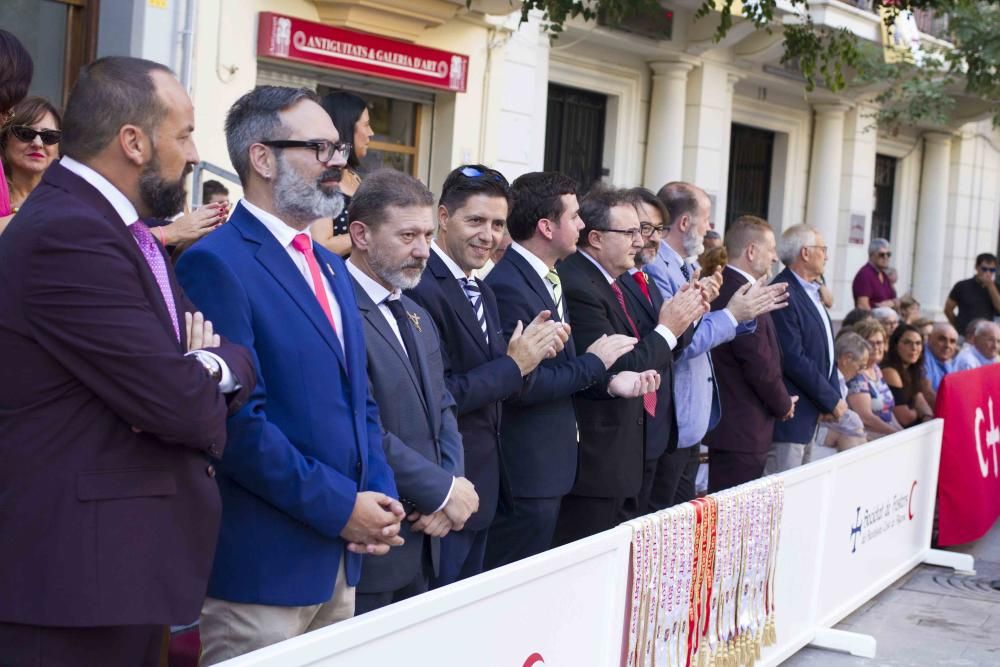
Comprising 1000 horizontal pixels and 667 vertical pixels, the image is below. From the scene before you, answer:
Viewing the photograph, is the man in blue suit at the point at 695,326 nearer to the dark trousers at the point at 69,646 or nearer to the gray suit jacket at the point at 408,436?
the gray suit jacket at the point at 408,436

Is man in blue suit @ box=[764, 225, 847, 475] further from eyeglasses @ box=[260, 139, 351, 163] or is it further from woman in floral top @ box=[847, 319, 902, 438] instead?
eyeglasses @ box=[260, 139, 351, 163]

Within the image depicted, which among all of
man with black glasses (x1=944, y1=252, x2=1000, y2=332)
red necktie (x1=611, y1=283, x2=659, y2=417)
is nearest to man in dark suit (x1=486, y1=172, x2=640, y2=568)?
red necktie (x1=611, y1=283, x2=659, y2=417)

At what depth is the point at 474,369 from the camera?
457 centimetres

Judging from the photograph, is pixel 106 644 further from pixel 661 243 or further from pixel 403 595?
pixel 661 243

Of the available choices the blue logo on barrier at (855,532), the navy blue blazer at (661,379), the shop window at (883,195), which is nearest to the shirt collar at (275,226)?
the navy blue blazer at (661,379)

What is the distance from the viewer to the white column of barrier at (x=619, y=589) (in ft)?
10.2

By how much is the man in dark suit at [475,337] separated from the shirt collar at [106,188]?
181cm

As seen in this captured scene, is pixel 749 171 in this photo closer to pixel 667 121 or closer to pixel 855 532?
pixel 667 121

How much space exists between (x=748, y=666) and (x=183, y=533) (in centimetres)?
339

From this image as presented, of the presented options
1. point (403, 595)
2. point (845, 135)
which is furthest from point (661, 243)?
point (845, 135)

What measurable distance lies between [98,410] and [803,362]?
5275 millimetres

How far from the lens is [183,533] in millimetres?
2818

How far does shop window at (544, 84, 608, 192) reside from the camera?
51.0ft

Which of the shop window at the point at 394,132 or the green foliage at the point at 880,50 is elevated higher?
the green foliage at the point at 880,50
